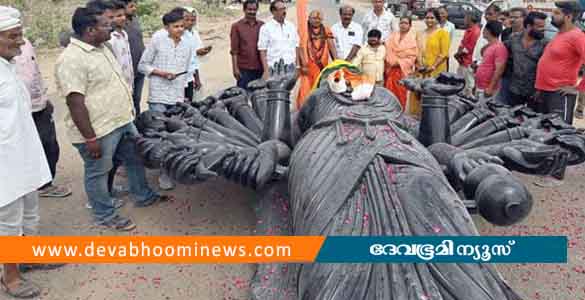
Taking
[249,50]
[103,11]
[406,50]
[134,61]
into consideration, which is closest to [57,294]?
[103,11]

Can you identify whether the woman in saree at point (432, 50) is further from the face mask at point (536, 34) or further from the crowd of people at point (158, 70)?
the face mask at point (536, 34)

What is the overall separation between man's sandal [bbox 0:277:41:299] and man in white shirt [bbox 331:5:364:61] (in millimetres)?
A: 4457

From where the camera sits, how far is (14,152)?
2.92 metres

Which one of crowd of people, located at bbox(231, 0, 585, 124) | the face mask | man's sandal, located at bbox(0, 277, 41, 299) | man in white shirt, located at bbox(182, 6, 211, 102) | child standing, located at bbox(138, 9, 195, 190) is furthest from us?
the face mask

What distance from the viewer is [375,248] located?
2.09m

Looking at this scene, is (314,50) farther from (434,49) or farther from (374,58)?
(434,49)

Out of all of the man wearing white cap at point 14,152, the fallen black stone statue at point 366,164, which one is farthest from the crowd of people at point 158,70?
the fallen black stone statue at point 366,164

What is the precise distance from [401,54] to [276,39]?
170 cm

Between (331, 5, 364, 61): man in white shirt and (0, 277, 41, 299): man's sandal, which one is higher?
(331, 5, 364, 61): man in white shirt

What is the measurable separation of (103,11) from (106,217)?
166cm

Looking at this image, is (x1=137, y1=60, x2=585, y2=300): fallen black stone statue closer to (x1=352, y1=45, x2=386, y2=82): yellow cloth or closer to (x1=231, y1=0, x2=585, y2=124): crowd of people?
(x1=231, y1=0, x2=585, y2=124): crowd of people

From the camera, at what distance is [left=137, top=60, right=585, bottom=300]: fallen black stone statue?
2059 millimetres

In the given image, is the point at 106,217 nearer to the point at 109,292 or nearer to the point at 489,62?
the point at 109,292

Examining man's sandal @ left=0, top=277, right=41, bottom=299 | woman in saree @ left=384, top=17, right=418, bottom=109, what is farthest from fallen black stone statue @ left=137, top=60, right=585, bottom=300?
woman in saree @ left=384, top=17, right=418, bottom=109
